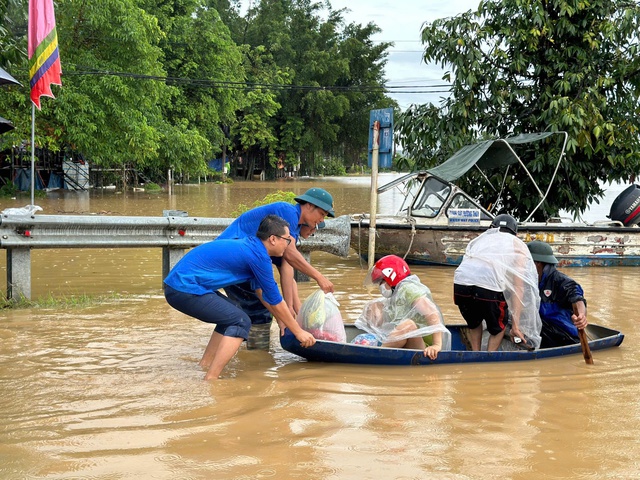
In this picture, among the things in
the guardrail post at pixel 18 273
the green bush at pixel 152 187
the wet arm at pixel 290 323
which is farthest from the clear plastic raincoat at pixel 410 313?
the green bush at pixel 152 187

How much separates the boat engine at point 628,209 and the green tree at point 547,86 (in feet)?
3.12

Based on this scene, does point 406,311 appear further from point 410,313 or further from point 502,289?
point 502,289

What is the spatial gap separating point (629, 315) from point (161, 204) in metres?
21.3

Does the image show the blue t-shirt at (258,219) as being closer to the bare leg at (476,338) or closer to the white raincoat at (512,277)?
the white raincoat at (512,277)

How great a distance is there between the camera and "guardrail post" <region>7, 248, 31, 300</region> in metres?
8.45

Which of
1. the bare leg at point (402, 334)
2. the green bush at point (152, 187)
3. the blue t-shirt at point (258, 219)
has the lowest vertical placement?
the bare leg at point (402, 334)

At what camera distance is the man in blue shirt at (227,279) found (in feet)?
19.0

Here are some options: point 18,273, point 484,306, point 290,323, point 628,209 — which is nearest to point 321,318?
point 290,323

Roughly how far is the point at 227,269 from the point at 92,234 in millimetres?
3639

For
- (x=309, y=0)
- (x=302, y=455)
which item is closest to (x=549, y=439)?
(x=302, y=455)

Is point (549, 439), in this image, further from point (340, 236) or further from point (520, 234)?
point (520, 234)

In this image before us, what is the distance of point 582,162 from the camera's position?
1583 centimetres

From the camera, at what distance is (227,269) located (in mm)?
5848

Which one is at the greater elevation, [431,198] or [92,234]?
[431,198]
